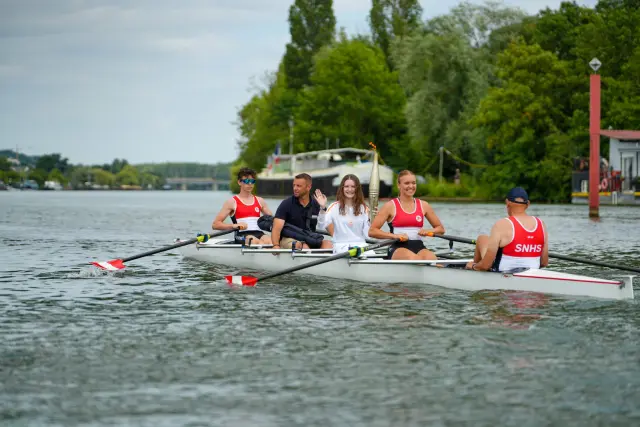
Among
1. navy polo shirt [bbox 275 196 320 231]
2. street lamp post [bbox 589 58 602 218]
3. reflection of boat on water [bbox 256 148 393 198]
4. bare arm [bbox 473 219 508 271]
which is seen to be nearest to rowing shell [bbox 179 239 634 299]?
bare arm [bbox 473 219 508 271]

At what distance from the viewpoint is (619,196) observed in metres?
58.6

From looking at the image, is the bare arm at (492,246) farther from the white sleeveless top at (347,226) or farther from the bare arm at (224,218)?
the bare arm at (224,218)

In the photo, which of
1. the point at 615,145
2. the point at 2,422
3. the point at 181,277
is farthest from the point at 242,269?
the point at 615,145

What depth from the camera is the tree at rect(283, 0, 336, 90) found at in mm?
102688

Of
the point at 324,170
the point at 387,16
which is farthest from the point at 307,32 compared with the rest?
the point at 324,170

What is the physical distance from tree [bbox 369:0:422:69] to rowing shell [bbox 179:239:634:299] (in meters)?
84.7

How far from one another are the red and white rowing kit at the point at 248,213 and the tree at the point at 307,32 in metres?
85.3

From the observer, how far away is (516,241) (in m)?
12.7

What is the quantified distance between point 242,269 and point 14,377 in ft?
32.4

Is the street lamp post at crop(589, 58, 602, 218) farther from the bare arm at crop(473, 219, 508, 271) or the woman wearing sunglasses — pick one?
the bare arm at crop(473, 219, 508, 271)

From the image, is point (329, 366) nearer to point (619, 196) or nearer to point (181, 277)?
point (181, 277)

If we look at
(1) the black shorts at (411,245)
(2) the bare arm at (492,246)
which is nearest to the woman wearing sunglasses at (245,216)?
(1) the black shorts at (411,245)

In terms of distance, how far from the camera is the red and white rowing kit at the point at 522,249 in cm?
1259

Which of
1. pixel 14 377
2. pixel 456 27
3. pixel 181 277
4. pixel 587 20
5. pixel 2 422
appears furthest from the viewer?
pixel 456 27
